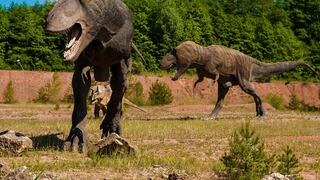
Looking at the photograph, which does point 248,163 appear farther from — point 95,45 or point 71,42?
point 95,45

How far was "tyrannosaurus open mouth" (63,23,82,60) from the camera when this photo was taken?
5.51 m

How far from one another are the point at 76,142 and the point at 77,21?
1.68m

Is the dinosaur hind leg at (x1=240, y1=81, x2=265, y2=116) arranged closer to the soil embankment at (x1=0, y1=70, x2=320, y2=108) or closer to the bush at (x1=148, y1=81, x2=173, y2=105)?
the bush at (x1=148, y1=81, x2=173, y2=105)

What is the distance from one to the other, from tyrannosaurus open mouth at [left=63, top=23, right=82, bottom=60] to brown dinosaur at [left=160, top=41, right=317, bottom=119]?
8.94 metres

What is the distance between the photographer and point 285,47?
3650cm

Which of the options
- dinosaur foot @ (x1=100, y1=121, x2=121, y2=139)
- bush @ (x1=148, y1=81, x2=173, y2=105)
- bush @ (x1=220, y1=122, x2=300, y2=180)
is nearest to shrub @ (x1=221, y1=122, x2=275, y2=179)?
bush @ (x1=220, y1=122, x2=300, y2=180)

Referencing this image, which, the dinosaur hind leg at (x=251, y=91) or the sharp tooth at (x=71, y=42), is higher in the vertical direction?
the sharp tooth at (x=71, y=42)

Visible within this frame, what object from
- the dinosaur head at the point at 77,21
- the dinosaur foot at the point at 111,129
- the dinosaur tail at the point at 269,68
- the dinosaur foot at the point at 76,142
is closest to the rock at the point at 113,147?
the dinosaur foot at the point at 76,142

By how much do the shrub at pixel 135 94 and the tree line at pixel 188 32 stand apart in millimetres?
2871

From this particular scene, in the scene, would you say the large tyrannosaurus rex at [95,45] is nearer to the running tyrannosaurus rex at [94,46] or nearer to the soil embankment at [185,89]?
the running tyrannosaurus rex at [94,46]

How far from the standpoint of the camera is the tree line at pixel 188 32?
102 feet

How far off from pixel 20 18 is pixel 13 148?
1061 inches

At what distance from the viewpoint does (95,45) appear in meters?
6.48

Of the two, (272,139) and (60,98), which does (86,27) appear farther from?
(60,98)
